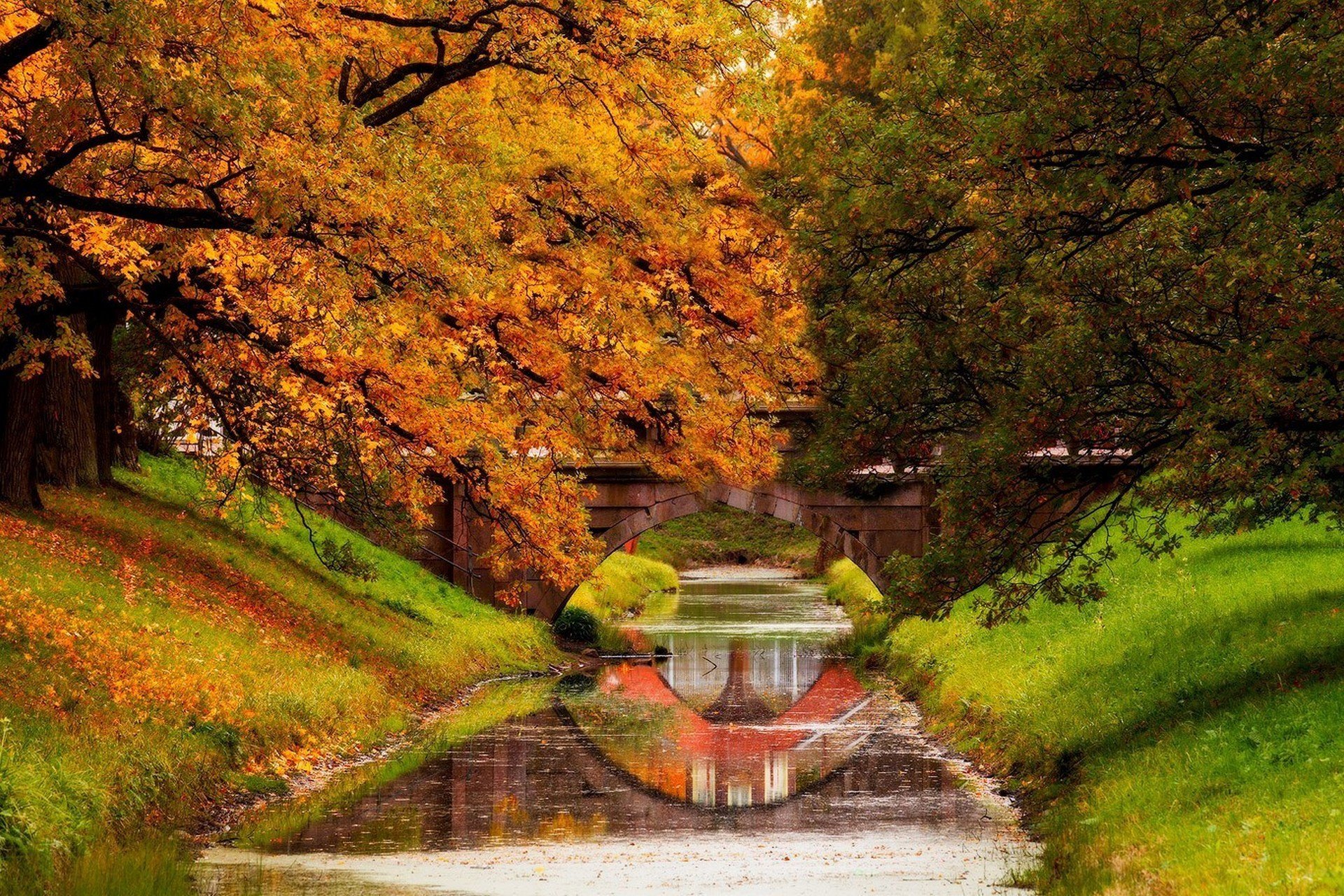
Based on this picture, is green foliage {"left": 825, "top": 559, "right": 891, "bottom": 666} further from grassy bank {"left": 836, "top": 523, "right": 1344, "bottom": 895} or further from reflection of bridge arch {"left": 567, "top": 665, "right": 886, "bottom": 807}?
grassy bank {"left": 836, "top": 523, "right": 1344, "bottom": 895}

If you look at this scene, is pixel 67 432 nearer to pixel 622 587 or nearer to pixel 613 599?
pixel 613 599

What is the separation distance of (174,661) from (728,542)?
6349 centimetres

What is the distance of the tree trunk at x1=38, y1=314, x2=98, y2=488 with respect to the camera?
71.0ft

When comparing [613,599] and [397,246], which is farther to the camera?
[613,599]

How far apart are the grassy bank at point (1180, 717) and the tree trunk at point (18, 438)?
11.3 m

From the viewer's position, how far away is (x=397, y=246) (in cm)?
1419

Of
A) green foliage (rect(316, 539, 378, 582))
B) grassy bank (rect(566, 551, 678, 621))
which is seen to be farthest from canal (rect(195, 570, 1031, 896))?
grassy bank (rect(566, 551, 678, 621))

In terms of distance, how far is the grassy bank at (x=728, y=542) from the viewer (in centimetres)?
7206

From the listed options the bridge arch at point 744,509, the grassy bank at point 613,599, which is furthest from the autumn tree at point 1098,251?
the bridge arch at point 744,509

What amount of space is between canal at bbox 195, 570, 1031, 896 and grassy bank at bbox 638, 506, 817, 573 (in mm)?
47102

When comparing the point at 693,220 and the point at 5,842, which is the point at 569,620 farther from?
the point at 5,842

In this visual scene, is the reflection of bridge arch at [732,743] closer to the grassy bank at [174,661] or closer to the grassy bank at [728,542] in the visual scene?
the grassy bank at [174,661]

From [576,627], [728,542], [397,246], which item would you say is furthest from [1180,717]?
[728,542]

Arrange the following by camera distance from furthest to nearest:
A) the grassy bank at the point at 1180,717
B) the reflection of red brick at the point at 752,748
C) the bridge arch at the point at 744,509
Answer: the bridge arch at the point at 744,509
the reflection of red brick at the point at 752,748
the grassy bank at the point at 1180,717
